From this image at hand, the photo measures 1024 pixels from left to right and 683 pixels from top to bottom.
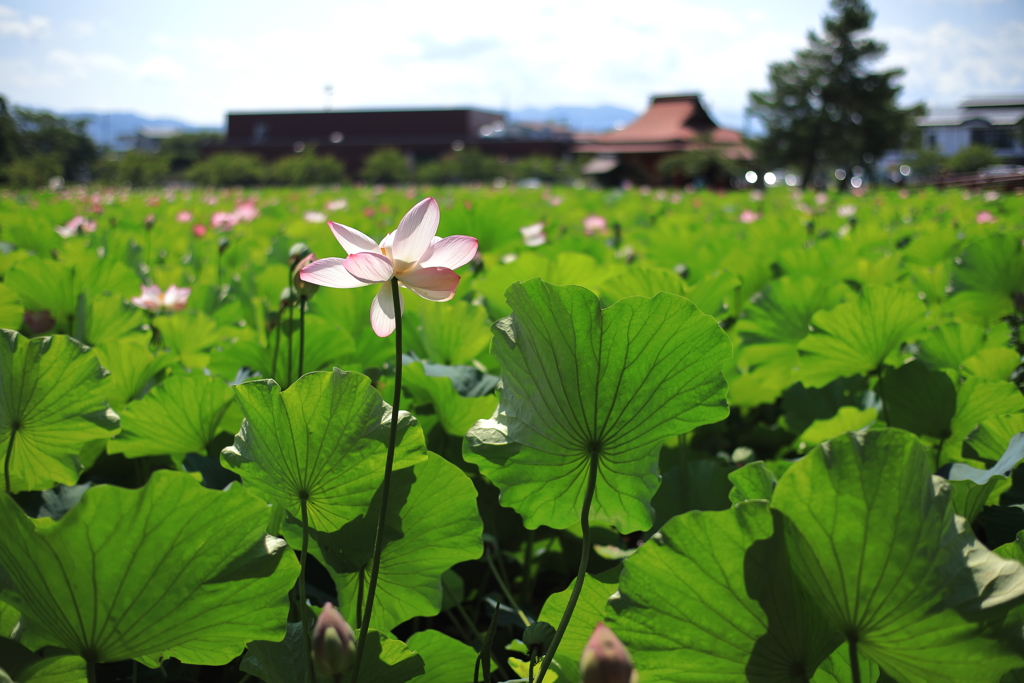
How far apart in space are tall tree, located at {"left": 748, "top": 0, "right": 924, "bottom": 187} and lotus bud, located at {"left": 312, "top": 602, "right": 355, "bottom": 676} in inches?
1034

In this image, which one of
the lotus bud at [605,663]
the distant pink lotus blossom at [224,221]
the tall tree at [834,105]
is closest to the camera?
the lotus bud at [605,663]

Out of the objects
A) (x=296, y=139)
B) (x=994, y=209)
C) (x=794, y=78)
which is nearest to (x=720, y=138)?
(x=794, y=78)

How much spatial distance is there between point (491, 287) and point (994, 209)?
7.86ft

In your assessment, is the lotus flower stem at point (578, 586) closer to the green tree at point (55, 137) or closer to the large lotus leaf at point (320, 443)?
the large lotus leaf at point (320, 443)

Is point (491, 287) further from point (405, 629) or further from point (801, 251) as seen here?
point (801, 251)

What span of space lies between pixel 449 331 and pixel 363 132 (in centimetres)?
3732

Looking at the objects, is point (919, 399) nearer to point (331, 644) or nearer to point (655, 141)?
point (331, 644)

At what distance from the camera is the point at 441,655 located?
0.45 metres

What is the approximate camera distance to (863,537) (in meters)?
0.32

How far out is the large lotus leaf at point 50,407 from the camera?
1.65ft

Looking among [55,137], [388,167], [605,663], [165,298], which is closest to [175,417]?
[605,663]

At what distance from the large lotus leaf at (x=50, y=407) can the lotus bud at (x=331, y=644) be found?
1.11 ft

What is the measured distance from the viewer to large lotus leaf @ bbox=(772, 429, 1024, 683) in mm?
305

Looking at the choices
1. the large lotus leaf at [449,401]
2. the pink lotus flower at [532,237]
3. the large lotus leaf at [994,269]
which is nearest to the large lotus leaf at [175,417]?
the large lotus leaf at [449,401]
